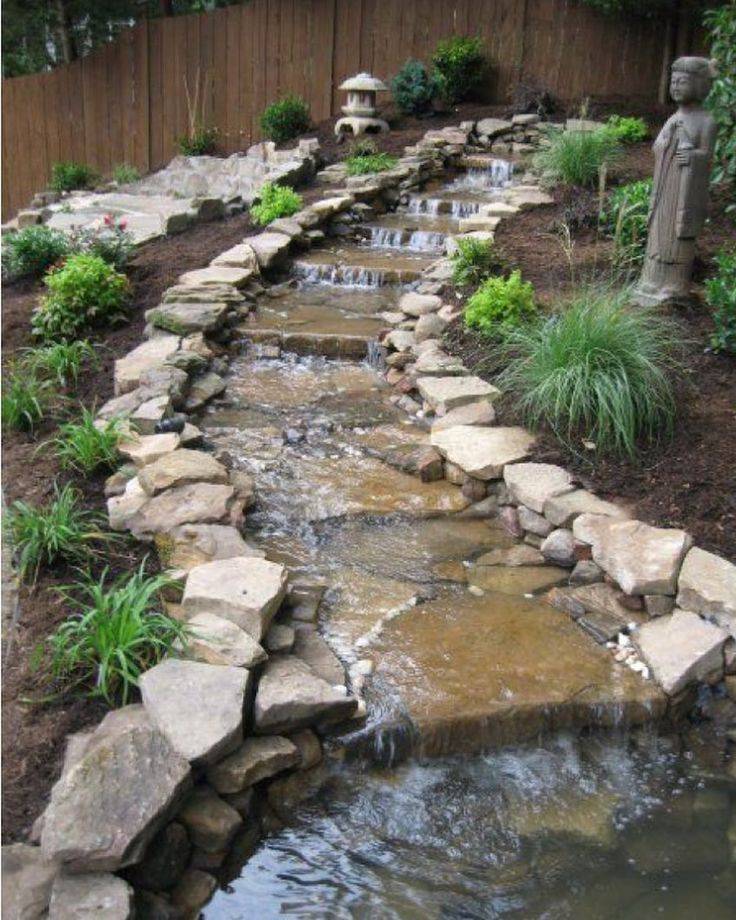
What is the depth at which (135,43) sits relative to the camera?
14.0 meters

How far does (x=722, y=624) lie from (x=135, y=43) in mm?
13702

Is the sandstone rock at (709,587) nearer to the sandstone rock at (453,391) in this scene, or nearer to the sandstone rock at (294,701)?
the sandstone rock at (294,701)

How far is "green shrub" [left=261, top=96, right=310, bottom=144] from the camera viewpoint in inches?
460

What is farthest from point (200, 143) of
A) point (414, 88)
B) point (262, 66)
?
point (414, 88)

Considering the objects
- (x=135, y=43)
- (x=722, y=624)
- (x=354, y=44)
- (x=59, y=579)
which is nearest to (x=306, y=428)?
(x=59, y=579)

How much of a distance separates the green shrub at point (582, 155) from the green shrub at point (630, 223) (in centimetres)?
127

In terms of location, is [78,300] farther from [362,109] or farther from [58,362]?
[362,109]

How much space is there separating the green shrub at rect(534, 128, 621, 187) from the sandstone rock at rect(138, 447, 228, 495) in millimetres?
5186

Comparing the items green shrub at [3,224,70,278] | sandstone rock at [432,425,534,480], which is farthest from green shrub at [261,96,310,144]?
sandstone rock at [432,425,534,480]

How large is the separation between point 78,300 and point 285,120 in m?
6.72

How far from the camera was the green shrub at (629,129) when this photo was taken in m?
9.15

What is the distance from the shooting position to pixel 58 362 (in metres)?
5.34

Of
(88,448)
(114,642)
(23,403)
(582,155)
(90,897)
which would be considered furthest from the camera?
(582,155)

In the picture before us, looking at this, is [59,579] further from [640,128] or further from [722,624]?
[640,128]
